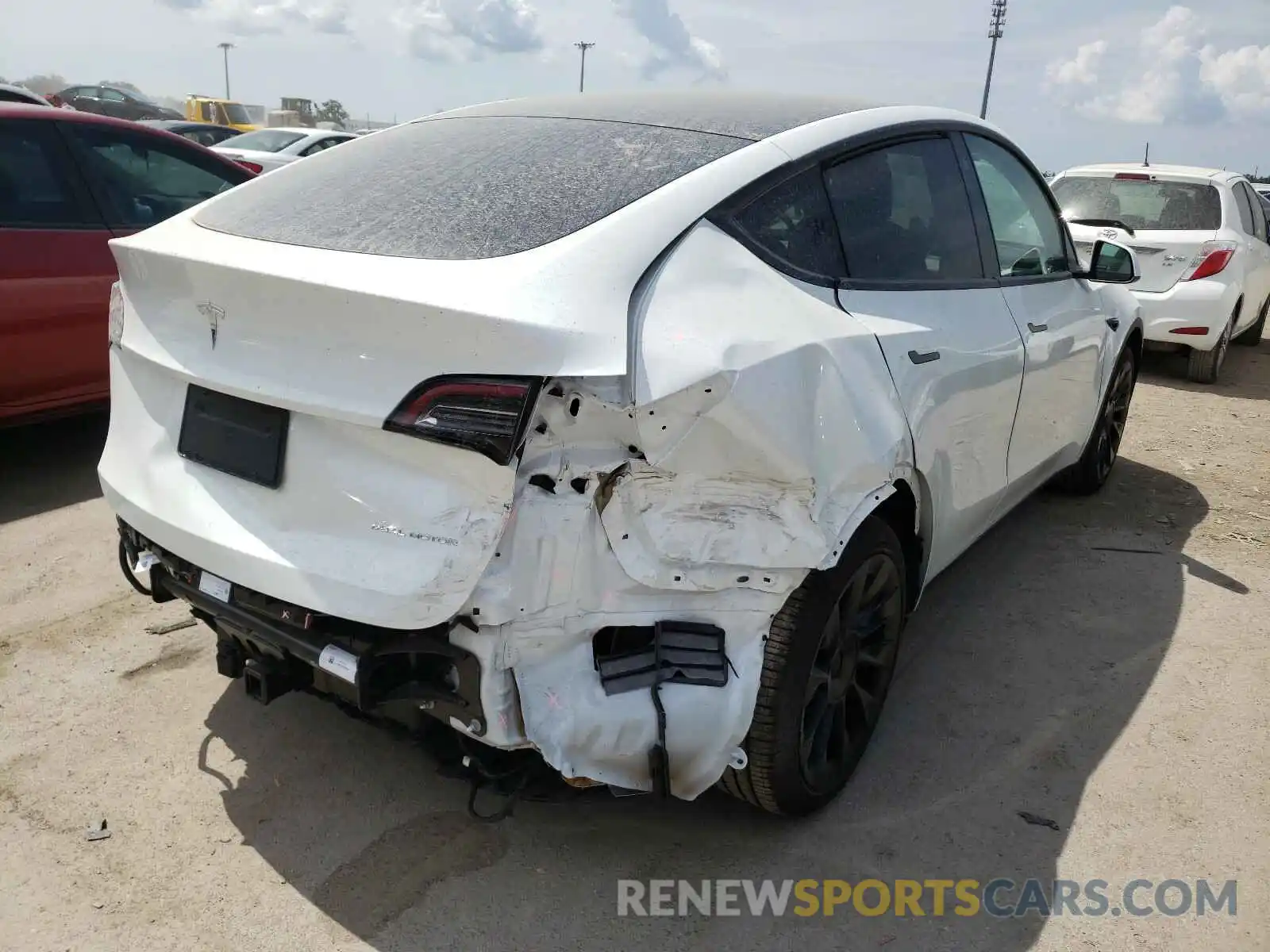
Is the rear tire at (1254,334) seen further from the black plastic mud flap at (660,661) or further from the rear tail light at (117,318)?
the rear tail light at (117,318)

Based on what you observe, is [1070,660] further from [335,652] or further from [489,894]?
[335,652]

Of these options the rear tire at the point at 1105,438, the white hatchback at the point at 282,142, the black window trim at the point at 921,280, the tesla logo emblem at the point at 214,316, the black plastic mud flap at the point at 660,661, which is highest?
the black window trim at the point at 921,280

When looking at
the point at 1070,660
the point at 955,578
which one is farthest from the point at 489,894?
the point at 955,578

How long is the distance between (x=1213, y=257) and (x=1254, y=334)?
2.72m

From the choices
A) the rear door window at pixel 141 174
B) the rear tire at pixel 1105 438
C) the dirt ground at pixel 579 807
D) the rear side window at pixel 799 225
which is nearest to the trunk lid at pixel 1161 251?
the rear tire at pixel 1105 438

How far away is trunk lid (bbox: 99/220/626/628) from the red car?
2439 millimetres

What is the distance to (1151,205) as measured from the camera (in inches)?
314

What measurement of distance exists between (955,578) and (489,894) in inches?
99.5

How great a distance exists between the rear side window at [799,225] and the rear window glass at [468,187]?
0.56 feet

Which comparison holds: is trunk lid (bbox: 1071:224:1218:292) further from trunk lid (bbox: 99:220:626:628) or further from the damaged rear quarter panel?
trunk lid (bbox: 99:220:626:628)

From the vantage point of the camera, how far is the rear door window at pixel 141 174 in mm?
4691

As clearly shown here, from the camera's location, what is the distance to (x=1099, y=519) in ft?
15.9

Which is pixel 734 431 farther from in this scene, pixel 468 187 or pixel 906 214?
pixel 906 214

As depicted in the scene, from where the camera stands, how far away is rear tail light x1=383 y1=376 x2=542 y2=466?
6.06 ft
